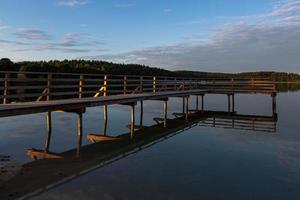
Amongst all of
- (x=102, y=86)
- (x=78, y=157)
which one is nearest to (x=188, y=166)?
(x=78, y=157)

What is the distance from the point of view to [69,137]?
49.3 feet

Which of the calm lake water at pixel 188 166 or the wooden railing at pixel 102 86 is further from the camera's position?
the wooden railing at pixel 102 86

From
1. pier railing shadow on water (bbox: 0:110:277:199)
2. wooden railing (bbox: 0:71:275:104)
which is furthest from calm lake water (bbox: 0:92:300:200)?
wooden railing (bbox: 0:71:275:104)

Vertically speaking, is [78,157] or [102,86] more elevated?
[102,86]

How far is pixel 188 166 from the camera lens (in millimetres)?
10836

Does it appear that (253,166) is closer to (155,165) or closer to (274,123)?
(155,165)

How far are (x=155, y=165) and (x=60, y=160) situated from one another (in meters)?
2.66

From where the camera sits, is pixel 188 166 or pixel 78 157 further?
pixel 78 157

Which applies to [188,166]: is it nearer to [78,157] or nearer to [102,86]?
[78,157]

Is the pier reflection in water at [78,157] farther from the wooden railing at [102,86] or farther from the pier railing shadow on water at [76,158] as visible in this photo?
the wooden railing at [102,86]

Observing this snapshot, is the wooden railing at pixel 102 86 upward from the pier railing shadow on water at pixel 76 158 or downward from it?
upward

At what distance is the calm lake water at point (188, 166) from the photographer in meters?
8.38

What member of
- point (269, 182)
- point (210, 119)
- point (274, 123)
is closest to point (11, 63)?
point (210, 119)

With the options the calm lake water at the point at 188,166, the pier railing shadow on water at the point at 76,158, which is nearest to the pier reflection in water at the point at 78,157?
the pier railing shadow on water at the point at 76,158
